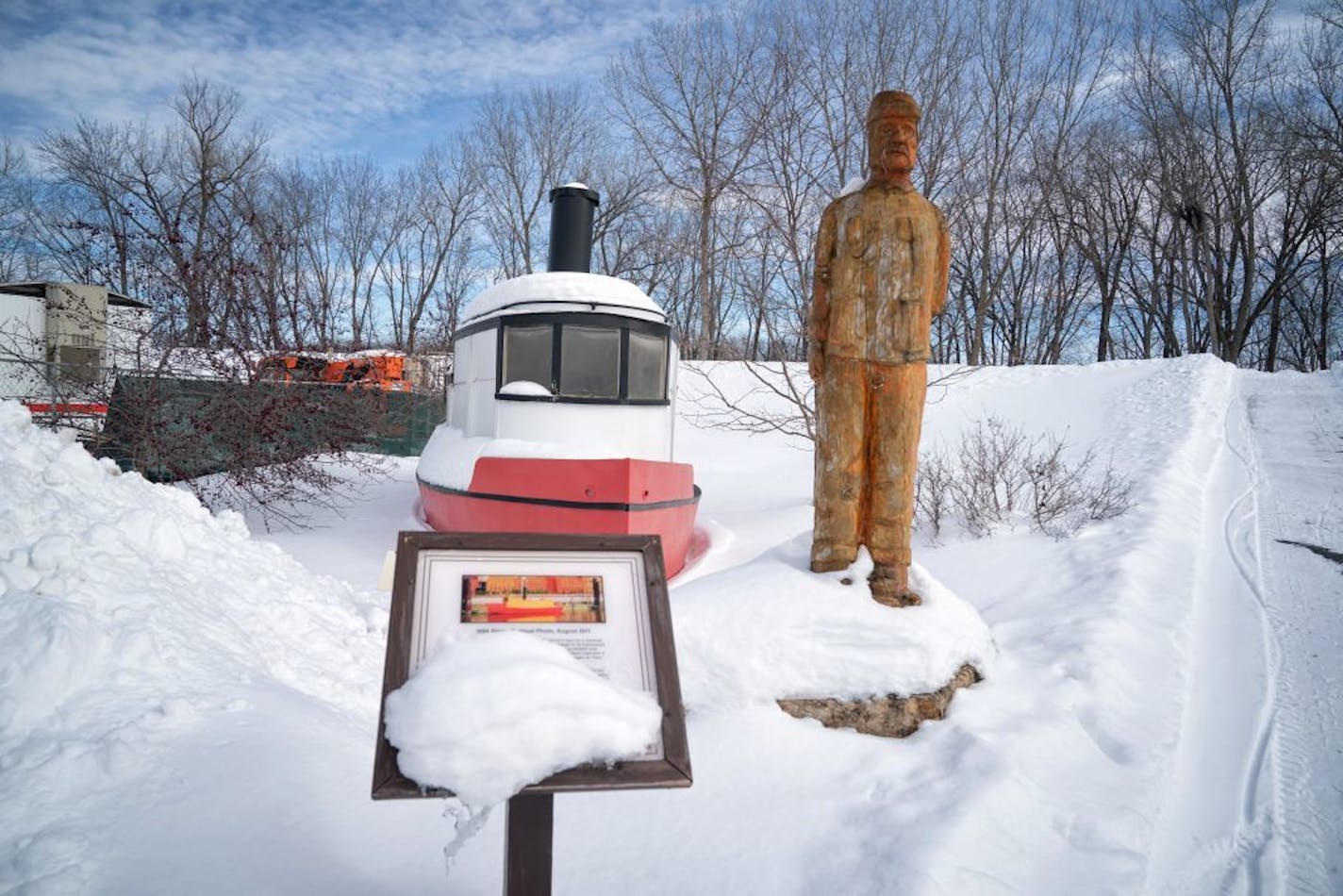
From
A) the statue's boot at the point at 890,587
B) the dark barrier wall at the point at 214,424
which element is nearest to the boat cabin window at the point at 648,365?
the statue's boot at the point at 890,587

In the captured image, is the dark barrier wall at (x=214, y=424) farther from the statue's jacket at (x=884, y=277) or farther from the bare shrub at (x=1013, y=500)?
the bare shrub at (x=1013, y=500)

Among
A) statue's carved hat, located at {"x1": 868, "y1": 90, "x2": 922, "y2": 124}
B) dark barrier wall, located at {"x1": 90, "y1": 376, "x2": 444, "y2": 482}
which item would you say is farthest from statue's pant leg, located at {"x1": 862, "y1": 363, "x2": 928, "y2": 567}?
dark barrier wall, located at {"x1": 90, "y1": 376, "x2": 444, "y2": 482}

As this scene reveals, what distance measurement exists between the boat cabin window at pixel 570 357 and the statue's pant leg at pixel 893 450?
12.2 feet

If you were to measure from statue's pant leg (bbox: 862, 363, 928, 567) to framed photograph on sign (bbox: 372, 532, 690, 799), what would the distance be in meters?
1.86

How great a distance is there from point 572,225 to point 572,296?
6.71ft

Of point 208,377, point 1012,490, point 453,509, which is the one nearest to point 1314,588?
point 1012,490

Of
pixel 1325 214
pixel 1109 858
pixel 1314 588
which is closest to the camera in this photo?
pixel 1109 858

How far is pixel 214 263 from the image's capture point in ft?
26.3

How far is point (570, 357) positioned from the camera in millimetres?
6676

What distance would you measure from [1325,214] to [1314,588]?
81.8 feet

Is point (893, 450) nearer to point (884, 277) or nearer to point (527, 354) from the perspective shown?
point (884, 277)

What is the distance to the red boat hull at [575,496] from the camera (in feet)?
18.9

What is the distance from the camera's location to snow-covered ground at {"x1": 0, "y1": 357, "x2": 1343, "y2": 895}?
193 cm

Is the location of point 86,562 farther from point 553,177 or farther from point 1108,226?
point 1108,226
